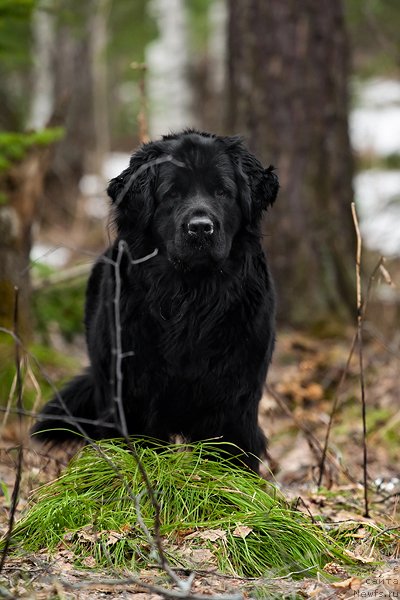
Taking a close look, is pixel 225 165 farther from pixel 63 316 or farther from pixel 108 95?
pixel 108 95

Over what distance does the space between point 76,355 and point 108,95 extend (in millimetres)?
21302

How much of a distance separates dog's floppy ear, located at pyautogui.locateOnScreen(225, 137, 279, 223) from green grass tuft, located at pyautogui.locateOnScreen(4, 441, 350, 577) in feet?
4.57

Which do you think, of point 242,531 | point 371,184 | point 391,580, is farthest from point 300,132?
point 371,184

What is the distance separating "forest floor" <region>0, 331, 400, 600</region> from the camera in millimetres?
3318

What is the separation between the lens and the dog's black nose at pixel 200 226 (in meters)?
4.23

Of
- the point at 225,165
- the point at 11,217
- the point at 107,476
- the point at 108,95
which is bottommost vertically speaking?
the point at 107,476

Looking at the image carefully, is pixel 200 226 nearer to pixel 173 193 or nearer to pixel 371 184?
pixel 173 193

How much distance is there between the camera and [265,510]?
150 inches

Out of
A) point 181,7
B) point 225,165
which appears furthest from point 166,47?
point 225,165

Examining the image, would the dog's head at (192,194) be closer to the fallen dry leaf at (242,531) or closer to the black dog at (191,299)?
the black dog at (191,299)

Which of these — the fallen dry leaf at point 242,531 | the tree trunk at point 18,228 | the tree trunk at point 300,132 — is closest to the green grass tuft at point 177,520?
the fallen dry leaf at point 242,531

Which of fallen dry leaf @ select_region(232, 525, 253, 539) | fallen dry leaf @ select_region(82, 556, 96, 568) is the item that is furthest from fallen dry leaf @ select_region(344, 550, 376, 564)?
fallen dry leaf @ select_region(82, 556, 96, 568)

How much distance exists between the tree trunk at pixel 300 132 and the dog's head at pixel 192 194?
13.1 feet

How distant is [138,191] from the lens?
4.68 meters
